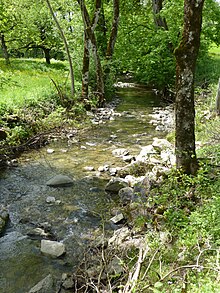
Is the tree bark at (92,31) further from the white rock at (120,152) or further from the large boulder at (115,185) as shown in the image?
the large boulder at (115,185)

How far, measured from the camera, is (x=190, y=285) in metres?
2.88

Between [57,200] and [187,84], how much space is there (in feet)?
11.4

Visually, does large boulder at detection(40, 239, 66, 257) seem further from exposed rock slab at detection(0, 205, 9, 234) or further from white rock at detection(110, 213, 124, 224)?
white rock at detection(110, 213, 124, 224)

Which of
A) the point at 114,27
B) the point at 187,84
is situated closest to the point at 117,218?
the point at 187,84

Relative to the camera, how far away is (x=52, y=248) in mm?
4730

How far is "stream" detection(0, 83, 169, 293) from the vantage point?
14.7 ft

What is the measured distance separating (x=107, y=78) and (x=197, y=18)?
12.2 m

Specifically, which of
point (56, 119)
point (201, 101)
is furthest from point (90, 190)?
point (201, 101)

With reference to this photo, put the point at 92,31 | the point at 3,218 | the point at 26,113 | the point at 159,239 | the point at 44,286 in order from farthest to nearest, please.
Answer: the point at 92,31
the point at 26,113
the point at 3,218
the point at 159,239
the point at 44,286

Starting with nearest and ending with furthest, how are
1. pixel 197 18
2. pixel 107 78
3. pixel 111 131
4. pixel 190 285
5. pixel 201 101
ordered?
1. pixel 190 285
2. pixel 197 18
3. pixel 111 131
4. pixel 201 101
5. pixel 107 78

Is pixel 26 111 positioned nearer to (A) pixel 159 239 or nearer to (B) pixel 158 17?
(A) pixel 159 239

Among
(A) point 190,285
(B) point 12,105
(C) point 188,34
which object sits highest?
(C) point 188,34

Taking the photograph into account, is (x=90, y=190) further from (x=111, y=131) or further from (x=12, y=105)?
(x=111, y=131)

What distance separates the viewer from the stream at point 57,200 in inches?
176
